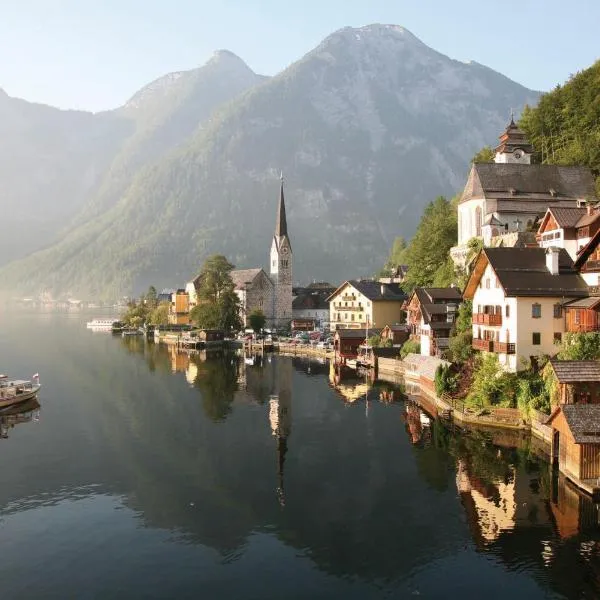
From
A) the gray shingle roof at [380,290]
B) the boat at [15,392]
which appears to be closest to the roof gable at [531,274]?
the boat at [15,392]

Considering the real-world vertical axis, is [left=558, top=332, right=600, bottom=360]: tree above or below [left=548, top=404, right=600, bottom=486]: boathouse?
above

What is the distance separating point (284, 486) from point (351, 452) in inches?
362

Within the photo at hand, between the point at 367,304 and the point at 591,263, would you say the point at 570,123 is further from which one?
the point at 591,263

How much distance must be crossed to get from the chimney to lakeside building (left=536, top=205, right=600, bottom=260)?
2.61m

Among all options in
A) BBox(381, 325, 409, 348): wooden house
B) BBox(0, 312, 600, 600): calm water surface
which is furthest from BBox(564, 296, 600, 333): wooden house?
BBox(381, 325, 409, 348): wooden house

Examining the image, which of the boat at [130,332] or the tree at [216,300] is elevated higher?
the tree at [216,300]

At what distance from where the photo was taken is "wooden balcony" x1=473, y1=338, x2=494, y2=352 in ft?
176

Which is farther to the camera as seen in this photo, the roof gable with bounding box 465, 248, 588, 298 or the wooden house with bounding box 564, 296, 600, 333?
the roof gable with bounding box 465, 248, 588, 298

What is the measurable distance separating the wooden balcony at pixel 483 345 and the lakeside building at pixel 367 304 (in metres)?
55.9

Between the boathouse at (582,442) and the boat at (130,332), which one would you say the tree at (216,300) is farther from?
the boathouse at (582,442)

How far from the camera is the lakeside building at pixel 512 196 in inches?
3354

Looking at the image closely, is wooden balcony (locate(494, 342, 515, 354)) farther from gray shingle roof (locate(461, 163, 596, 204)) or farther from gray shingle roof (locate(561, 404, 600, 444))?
gray shingle roof (locate(461, 163, 596, 204))

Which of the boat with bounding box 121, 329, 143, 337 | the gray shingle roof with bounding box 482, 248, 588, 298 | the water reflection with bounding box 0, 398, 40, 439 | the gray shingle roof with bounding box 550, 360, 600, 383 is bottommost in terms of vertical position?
the water reflection with bounding box 0, 398, 40, 439

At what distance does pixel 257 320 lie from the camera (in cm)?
14175
